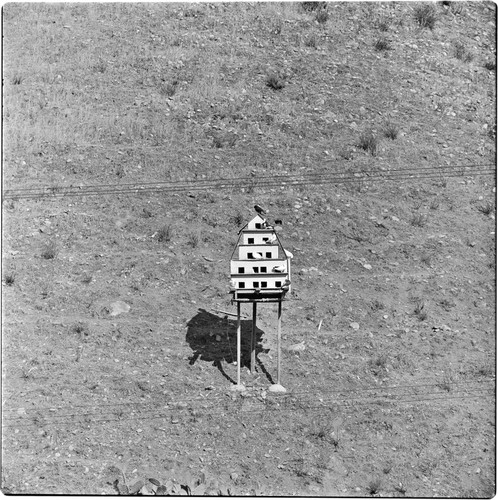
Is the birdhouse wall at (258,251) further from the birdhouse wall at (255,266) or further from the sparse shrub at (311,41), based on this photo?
the sparse shrub at (311,41)

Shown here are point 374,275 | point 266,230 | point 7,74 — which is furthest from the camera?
point 7,74

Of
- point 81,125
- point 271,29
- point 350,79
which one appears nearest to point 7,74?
point 81,125

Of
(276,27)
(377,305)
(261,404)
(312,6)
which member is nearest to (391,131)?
(276,27)

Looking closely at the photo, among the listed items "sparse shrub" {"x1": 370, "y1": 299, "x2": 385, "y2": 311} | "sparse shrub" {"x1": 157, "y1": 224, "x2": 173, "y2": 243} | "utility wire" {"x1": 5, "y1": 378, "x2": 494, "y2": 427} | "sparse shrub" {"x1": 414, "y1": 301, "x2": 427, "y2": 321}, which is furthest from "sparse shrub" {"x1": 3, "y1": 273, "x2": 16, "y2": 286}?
"sparse shrub" {"x1": 414, "y1": 301, "x2": 427, "y2": 321}

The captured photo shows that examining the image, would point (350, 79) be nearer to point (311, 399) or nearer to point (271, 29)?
point (271, 29)

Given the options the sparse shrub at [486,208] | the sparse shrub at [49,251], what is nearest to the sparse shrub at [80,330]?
the sparse shrub at [49,251]
